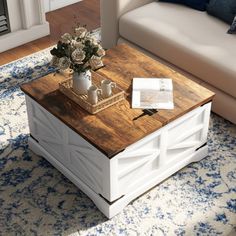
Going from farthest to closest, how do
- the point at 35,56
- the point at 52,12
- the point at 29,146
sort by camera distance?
the point at 52,12
the point at 35,56
the point at 29,146

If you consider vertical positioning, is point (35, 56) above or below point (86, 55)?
below

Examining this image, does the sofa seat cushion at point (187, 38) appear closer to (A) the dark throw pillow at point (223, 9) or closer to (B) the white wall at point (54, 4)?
(A) the dark throw pillow at point (223, 9)

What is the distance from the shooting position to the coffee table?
9.20 ft

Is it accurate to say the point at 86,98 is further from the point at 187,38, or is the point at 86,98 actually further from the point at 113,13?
the point at 113,13

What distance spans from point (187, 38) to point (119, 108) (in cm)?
101

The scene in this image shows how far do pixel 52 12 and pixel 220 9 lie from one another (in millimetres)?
1801

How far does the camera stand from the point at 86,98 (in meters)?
2.98

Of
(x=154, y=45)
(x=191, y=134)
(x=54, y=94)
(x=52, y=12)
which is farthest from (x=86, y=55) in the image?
(x=52, y=12)

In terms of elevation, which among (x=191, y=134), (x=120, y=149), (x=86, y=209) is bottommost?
(x=86, y=209)

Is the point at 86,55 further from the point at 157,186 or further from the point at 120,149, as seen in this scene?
the point at 157,186

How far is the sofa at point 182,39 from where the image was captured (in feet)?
11.5

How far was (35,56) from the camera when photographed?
14.2 feet

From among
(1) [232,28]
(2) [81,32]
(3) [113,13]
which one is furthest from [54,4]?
(2) [81,32]

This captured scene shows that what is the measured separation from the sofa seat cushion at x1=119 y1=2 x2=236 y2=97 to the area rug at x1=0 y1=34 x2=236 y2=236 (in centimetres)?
44
